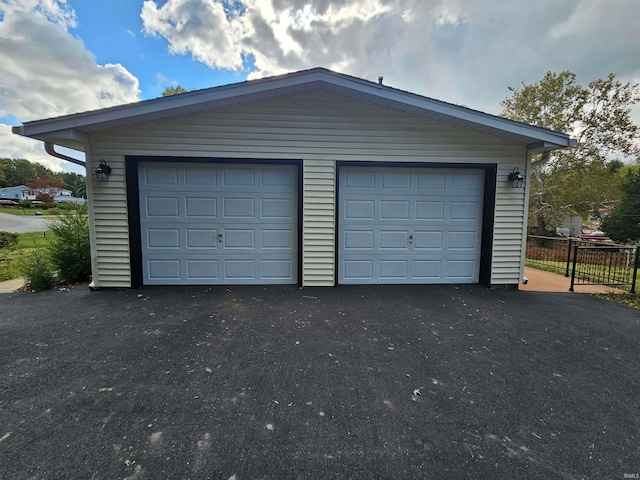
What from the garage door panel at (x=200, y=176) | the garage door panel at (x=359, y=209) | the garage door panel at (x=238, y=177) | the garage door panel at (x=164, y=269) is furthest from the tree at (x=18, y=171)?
the garage door panel at (x=359, y=209)

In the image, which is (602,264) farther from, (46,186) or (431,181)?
(46,186)

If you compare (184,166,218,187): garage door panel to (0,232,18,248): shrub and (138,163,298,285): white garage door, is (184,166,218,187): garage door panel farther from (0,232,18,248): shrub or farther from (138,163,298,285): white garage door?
(0,232,18,248): shrub

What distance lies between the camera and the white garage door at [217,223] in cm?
539

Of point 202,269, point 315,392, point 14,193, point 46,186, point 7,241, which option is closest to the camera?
point 315,392

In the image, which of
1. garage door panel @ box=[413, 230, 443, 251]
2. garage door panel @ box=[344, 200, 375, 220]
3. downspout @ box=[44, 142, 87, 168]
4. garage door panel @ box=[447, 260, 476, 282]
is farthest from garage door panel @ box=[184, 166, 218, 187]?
garage door panel @ box=[447, 260, 476, 282]

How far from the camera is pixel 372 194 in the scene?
18.5 ft

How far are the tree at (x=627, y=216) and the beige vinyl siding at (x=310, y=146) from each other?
560 inches

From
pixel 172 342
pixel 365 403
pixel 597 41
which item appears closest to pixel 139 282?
pixel 172 342

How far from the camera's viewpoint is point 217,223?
5492 millimetres

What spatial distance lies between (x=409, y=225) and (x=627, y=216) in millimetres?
15864

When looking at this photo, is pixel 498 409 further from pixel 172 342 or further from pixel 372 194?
pixel 372 194

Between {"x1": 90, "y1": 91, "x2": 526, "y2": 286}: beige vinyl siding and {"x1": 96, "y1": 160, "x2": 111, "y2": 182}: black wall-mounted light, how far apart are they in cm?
9

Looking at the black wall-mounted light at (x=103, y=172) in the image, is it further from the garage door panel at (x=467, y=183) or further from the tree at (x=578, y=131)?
the tree at (x=578, y=131)

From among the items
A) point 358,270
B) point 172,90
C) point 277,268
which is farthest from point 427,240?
point 172,90
